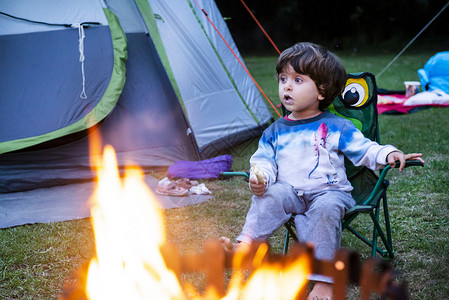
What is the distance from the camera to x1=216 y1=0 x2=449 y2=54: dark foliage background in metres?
18.2

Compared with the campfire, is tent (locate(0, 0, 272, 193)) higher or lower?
lower

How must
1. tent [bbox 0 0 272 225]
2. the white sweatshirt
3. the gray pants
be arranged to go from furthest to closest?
tent [bbox 0 0 272 225] < the white sweatshirt < the gray pants

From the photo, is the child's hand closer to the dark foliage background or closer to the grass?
the grass

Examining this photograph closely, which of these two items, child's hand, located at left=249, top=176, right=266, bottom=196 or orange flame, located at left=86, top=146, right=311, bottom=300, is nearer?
orange flame, located at left=86, top=146, right=311, bottom=300

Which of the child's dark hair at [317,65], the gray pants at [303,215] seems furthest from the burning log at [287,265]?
the child's dark hair at [317,65]

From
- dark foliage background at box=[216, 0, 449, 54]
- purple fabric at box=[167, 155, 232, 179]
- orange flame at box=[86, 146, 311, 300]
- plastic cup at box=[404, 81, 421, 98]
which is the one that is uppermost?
orange flame at box=[86, 146, 311, 300]

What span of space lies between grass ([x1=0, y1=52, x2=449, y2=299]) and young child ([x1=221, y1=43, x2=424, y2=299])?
481 millimetres

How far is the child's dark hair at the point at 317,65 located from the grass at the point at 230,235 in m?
0.95

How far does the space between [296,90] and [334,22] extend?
17.7 m

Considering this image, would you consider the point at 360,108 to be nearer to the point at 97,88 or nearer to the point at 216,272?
the point at 216,272

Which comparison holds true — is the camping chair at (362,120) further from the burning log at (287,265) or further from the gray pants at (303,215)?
the burning log at (287,265)

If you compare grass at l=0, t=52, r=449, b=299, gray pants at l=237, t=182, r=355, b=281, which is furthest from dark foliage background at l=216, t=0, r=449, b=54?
gray pants at l=237, t=182, r=355, b=281

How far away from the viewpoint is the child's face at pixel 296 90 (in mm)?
2432

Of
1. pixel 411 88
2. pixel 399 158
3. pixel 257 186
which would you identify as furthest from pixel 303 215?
pixel 411 88
